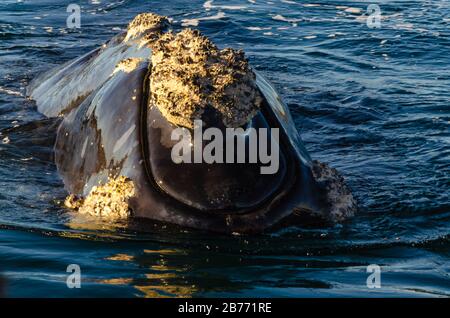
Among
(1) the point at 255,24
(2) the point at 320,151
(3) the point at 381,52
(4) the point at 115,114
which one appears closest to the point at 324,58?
(3) the point at 381,52

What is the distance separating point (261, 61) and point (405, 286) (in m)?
7.86

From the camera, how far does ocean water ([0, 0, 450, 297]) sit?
4875 mm

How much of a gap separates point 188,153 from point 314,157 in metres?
2.80

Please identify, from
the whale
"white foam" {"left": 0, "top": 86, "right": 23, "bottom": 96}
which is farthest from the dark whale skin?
"white foam" {"left": 0, "top": 86, "right": 23, "bottom": 96}

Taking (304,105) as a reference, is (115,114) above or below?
above

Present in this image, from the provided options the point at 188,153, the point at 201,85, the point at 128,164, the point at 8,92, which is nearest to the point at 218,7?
the point at 8,92

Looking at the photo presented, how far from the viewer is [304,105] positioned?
391 inches

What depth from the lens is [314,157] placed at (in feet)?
26.2

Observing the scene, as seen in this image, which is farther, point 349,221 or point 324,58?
point 324,58

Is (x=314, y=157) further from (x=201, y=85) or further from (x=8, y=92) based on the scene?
(x=8, y=92)

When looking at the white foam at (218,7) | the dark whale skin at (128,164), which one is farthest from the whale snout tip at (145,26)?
the white foam at (218,7)

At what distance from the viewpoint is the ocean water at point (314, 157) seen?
16.0ft
